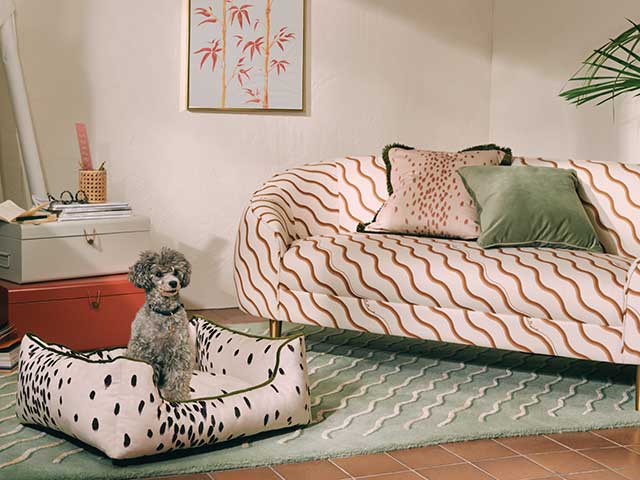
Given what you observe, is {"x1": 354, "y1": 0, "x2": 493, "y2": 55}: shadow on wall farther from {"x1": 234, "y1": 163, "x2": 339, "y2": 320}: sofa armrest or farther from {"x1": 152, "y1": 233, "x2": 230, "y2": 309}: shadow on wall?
{"x1": 152, "y1": 233, "x2": 230, "y2": 309}: shadow on wall

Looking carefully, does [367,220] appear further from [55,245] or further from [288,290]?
[55,245]

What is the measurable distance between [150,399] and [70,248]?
1.45m

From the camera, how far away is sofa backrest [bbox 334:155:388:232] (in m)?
3.92

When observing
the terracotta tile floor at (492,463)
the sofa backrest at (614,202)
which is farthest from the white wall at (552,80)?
the terracotta tile floor at (492,463)

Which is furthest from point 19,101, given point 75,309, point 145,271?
point 145,271

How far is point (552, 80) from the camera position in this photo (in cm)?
482

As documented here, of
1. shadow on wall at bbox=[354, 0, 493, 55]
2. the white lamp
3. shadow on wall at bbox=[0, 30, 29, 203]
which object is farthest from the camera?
shadow on wall at bbox=[354, 0, 493, 55]

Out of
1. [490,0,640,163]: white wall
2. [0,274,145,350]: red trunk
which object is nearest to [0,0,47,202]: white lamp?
[0,274,145,350]: red trunk

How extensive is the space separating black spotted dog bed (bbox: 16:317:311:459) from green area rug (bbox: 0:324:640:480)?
0.19 ft

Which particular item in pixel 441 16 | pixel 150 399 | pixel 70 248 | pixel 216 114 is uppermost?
pixel 441 16

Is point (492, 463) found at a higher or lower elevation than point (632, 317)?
lower

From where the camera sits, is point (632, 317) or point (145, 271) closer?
point (145, 271)

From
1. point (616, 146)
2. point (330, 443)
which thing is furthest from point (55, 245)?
point (616, 146)

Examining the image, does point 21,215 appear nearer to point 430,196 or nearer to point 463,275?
point 430,196
